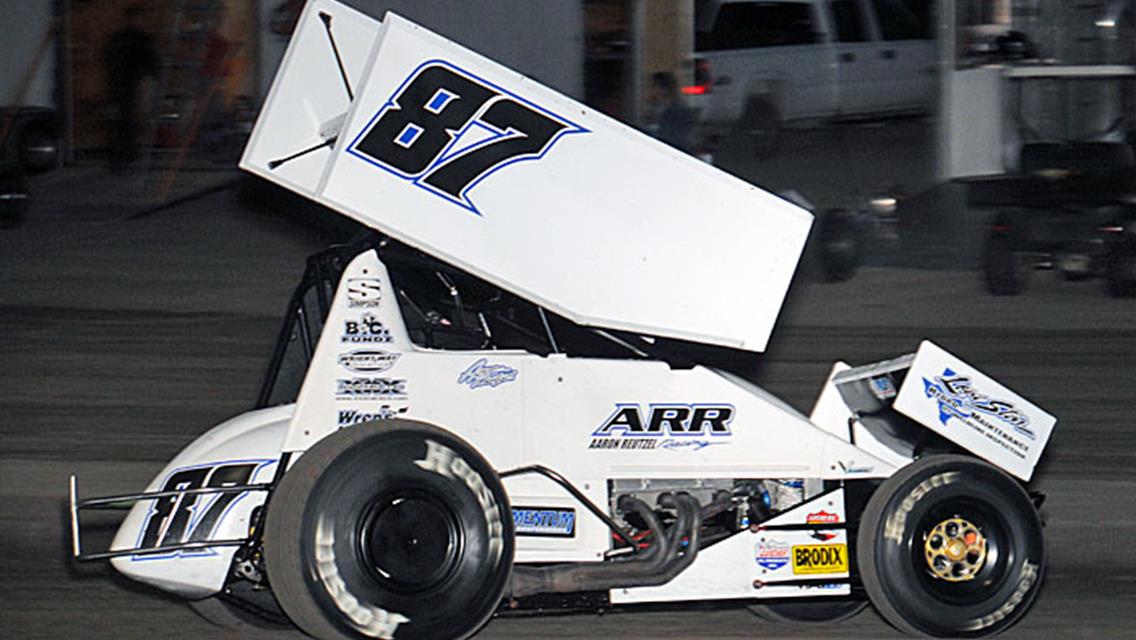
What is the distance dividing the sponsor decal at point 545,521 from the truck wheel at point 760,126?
48.9 ft

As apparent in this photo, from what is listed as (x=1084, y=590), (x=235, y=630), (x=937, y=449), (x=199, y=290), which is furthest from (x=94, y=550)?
(x=199, y=290)

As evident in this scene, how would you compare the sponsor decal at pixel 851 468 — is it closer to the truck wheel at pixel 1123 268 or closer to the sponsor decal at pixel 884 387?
the sponsor decal at pixel 884 387

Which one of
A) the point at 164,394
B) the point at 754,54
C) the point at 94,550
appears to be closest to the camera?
the point at 94,550

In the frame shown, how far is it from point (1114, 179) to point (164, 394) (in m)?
7.56

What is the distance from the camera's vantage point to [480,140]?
212 inches

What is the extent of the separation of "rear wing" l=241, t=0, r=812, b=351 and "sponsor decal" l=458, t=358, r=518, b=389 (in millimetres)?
236

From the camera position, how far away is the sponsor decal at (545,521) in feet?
18.0

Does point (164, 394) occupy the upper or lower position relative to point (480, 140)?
lower

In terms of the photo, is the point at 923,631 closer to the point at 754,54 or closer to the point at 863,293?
the point at 863,293

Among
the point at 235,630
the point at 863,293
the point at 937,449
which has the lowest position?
the point at 863,293

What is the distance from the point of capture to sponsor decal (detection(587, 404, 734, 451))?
5.46 m

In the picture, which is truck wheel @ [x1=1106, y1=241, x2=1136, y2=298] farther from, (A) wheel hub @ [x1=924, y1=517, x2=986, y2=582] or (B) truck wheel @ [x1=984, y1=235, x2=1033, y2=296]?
(A) wheel hub @ [x1=924, y1=517, x2=986, y2=582]

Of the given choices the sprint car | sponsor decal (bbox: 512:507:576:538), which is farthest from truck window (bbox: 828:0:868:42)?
sponsor decal (bbox: 512:507:576:538)

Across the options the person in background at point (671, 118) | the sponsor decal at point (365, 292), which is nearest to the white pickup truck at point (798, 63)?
the person in background at point (671, 118)
